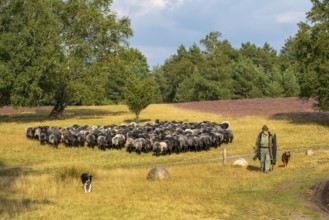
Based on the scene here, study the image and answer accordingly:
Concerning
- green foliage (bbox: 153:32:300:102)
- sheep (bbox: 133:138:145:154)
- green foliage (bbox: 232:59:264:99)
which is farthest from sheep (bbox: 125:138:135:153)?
green foliage (bbox: 232:59:264:99)

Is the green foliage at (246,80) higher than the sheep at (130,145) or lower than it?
higher

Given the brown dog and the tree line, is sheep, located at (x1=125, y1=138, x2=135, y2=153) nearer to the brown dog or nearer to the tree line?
the brown dog

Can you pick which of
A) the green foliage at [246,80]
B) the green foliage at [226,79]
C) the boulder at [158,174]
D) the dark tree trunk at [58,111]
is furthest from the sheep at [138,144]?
the green foliage at [246,80]

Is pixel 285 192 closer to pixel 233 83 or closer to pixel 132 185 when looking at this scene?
pixel 132 185

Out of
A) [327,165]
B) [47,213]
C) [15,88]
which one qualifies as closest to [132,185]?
[47,213]

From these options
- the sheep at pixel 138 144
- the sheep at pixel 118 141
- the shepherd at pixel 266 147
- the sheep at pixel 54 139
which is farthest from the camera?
the sheep at pixel 54 139

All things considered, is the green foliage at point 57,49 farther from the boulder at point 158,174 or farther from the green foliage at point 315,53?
the boulder at point 158,174

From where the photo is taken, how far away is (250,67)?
104 meters

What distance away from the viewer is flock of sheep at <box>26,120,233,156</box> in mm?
29672

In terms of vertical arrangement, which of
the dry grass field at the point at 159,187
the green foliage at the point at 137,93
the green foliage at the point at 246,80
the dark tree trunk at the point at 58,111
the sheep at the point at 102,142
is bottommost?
the dry grass field at the point at 159,187

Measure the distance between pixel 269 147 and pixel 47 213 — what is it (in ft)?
38.5

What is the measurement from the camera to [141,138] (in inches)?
1184

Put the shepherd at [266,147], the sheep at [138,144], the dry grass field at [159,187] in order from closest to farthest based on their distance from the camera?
1. the dry grass field at [159,187]
2. the shepherd at [266,147]
3. the sheep at [138,144]

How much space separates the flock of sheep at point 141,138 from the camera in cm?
2967
